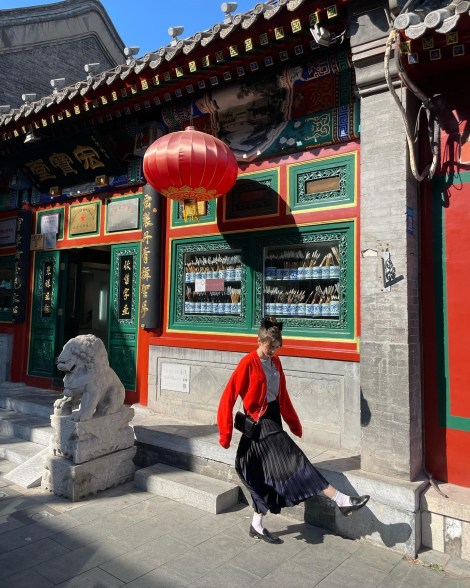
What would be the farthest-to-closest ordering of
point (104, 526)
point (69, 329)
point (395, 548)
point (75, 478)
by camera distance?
1. point (69, 329)
2. point (75, 478)
3. point (104, 526)
4. point (395, 548)

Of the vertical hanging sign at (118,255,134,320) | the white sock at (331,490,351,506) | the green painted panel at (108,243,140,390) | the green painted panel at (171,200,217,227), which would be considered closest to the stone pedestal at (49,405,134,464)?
the green painted panel at (108,243,140,390)

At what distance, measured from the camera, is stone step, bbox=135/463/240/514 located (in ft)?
12.7

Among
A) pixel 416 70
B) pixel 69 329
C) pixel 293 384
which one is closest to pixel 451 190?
pixel 416 70

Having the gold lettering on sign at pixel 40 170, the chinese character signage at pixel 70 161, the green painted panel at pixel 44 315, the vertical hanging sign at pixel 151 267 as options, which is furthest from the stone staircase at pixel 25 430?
the gold lettering on sign at pixel 40 170

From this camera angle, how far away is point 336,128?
15.2 feet

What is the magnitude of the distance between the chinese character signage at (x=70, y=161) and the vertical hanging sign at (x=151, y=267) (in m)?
1.01

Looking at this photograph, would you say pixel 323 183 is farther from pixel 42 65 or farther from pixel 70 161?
pixel 42 65

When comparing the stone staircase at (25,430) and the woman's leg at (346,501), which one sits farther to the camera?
the stone staircase at (25,430)

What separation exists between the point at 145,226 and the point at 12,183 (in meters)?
3.60

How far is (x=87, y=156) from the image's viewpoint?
668 centimetres

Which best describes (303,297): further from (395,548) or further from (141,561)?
(141,561)

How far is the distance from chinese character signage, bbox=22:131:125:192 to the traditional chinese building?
35 mm

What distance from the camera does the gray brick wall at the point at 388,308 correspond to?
3.53m

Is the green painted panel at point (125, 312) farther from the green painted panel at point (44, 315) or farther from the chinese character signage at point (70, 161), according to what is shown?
the green painted panel at point (44, 315)
